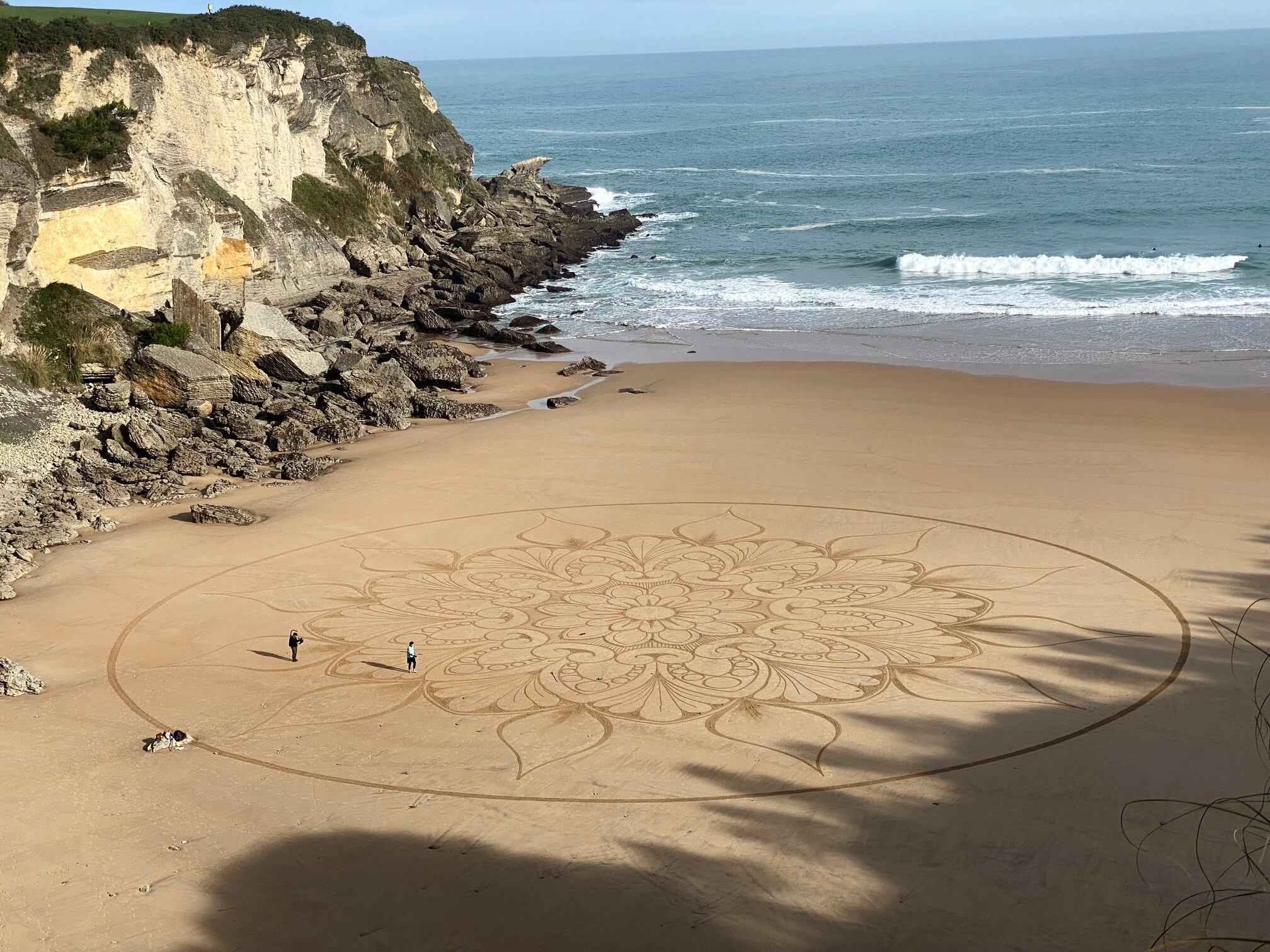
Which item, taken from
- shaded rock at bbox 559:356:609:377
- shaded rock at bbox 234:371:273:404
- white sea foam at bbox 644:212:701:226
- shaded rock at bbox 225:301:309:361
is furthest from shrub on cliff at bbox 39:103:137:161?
white sea foam at bbox 644:212:701:226

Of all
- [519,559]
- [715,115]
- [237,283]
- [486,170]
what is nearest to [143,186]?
[237,283]

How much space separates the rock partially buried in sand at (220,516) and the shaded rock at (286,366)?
1059 cm

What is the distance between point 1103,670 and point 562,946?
917 centimetres

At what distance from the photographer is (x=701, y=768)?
48.6 ft

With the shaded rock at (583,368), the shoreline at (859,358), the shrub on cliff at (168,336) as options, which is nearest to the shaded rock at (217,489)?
the shrub on cliff at (168,336)

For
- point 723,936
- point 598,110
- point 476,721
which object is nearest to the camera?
point 723,936

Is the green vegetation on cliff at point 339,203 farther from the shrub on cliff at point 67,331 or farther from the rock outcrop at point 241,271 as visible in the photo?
the shrub on cliff at point 67,331

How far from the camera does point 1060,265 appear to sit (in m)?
51.8

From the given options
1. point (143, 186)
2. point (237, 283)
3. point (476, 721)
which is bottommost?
point (476, 721)

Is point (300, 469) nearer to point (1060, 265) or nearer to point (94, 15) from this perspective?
point (94, 15)

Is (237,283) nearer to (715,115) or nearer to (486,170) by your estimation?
(486,170)

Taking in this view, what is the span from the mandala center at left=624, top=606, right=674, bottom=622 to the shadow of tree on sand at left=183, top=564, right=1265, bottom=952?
463cm

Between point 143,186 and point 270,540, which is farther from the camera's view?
point 143,186

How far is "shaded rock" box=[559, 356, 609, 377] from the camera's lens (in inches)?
1476
